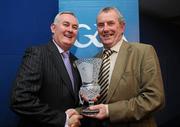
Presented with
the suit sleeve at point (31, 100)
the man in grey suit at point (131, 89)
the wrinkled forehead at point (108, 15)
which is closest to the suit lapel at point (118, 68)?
the man in grey suit at point (131, 89)

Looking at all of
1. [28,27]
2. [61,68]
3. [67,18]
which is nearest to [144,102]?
[61,68]

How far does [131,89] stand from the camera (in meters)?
2.00

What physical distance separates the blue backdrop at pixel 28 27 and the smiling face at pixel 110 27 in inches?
10.9

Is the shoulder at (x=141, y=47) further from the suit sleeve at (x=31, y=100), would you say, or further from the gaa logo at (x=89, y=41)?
the suit sleeve at (x=31, y=100)

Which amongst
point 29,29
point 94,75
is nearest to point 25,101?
point 94,75

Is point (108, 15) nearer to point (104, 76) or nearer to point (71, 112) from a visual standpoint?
point (104, 76)

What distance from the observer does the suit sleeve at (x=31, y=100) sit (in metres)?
1.84

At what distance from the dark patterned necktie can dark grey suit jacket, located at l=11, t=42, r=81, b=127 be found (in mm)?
185

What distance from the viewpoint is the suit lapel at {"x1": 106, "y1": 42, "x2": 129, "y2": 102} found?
199cm

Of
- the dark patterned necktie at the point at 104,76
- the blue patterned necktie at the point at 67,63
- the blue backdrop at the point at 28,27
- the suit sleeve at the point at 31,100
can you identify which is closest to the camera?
the suit sleeve at the point at 31,100

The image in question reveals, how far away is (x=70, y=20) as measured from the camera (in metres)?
2.22

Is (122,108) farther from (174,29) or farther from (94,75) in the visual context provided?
(174,29)

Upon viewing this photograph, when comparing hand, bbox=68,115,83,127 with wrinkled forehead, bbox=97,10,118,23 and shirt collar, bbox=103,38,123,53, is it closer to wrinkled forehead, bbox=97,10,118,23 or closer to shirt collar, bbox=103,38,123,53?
shirt collar, bbox=103,38,123,53

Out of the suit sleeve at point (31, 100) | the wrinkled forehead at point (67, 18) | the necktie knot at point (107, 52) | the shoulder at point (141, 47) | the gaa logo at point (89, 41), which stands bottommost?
the suit sleeve at point (31, 100)
